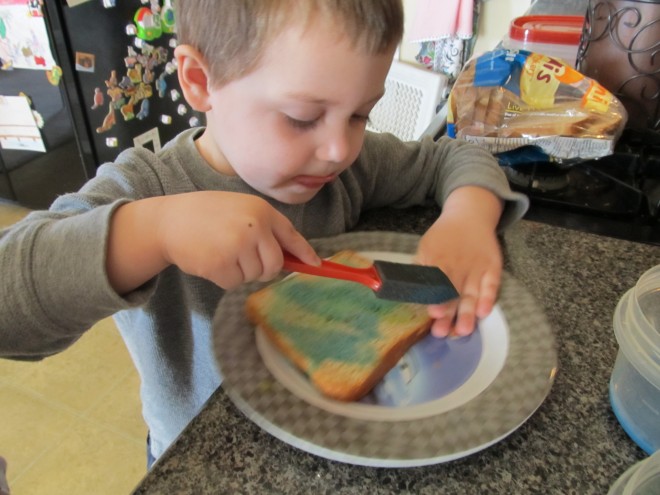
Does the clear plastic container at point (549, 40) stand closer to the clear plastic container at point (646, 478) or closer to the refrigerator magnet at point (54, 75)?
the clear plastic container at point (646, 478)

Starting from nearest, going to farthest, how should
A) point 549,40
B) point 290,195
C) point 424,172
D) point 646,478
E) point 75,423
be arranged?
1. point 646,478
2. point 290,195
3. point 424,172
4. point 549,40
5. point 75,423

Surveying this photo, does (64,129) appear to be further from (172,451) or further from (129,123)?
(172,451)

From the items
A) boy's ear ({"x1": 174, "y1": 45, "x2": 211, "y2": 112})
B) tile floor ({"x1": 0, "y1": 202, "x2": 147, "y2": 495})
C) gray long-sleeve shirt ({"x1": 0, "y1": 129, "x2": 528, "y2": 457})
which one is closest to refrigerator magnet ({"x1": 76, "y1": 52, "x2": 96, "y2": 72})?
tile floor ({"x1": 0, "y1": 202, "x2": 147, "y2": 495})

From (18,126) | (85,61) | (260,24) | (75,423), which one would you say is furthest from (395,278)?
(18,126)

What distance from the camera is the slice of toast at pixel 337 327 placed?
484mm

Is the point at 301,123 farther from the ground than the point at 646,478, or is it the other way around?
the point at 301,123

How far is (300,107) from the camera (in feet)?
1.86

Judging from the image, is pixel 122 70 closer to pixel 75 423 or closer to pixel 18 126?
pixel 18 126

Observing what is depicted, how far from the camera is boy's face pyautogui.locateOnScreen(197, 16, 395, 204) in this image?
550 mm

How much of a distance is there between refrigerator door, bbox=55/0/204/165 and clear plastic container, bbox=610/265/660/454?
1668 millimetres

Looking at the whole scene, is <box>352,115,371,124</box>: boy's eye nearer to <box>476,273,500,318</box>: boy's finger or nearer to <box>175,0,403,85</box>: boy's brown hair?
<box>175,0,403,85</box>: boy's brown hair

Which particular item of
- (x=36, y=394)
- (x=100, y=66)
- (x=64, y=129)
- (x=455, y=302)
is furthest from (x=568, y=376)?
(x=64, y=129)

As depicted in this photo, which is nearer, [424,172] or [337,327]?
[337,327]

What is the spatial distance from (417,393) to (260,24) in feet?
1.26
